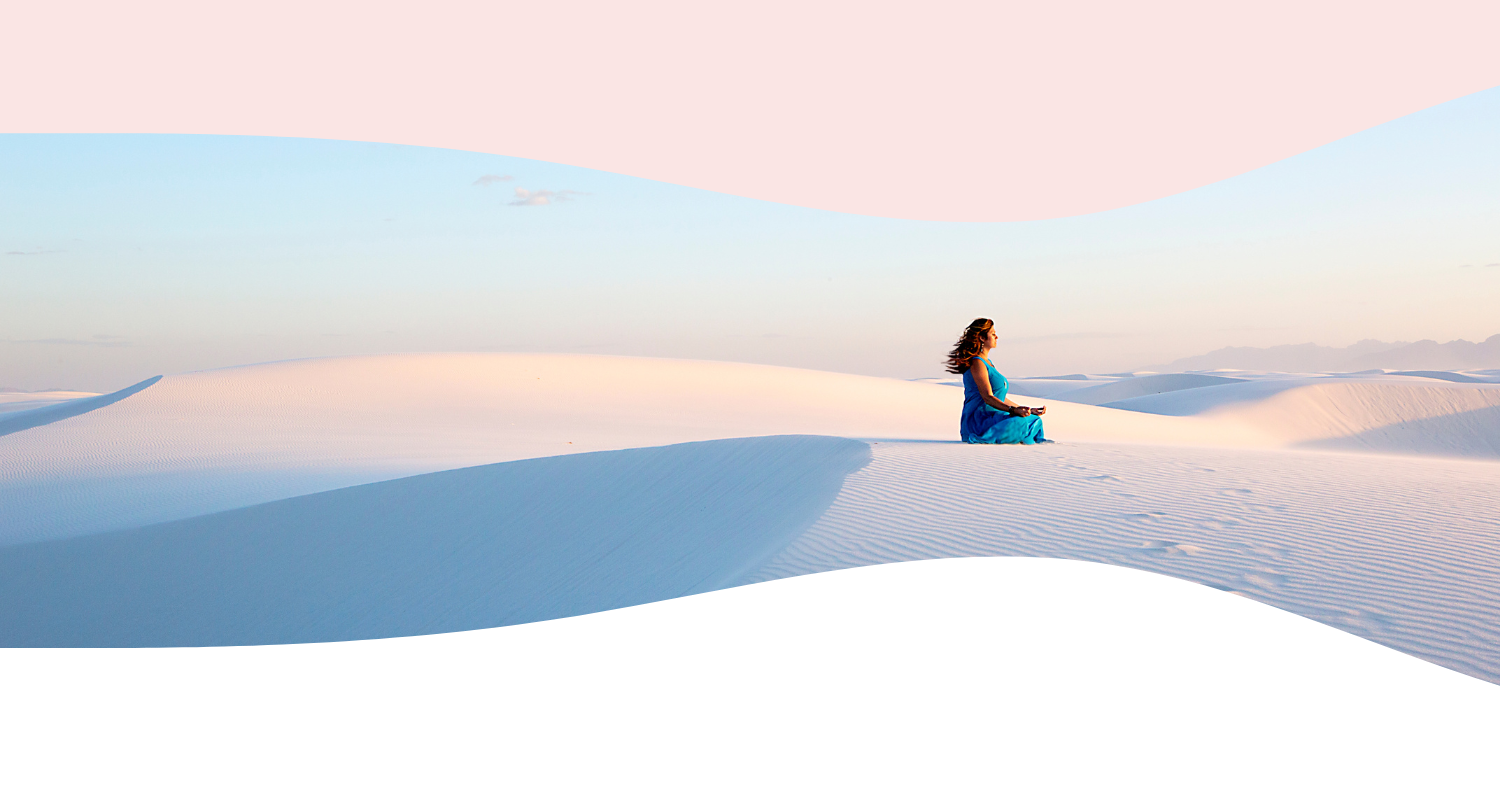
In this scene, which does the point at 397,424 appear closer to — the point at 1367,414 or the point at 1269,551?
the point at 1269,551

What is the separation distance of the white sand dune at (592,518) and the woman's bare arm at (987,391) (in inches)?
15.3

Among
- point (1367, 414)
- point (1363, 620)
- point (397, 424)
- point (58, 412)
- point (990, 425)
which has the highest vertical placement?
point (990, 425)

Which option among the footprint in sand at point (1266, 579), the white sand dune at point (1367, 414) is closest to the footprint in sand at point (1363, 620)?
the footprint in sand at point (1266, 579)

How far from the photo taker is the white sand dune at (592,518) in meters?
5.19

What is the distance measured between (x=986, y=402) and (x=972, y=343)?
27.5 inches

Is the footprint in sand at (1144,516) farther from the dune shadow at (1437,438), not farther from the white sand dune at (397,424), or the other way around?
the dune shadow at (1437,438)

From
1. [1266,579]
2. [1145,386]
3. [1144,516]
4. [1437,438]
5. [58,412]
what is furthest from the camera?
[1145,386]

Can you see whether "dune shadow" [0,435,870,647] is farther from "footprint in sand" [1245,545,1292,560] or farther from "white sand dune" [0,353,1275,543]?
"footprint in sand" [1245,545,1292,560]

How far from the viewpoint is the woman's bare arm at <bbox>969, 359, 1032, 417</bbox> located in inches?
333

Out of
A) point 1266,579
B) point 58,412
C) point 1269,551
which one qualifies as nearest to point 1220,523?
point 1269,551

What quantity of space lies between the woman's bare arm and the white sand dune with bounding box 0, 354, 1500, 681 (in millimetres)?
389

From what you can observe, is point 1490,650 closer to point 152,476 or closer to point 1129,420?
point 152,476

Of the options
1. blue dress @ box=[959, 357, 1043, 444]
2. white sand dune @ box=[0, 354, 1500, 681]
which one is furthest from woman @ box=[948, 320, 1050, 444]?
white sand dune @ box=[0, 354, 1500, 681]

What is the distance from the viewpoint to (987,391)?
869 centimetres
